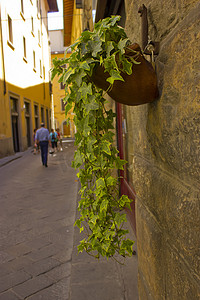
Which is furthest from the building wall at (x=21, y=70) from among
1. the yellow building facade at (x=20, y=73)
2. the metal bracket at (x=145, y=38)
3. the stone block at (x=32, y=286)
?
the metal bracket at (x=145, y=38)

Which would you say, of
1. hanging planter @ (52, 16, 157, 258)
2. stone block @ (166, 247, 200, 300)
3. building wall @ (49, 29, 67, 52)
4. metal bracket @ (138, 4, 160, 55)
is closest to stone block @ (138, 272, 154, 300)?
hanging planter @ (52, 16, 157, 258)

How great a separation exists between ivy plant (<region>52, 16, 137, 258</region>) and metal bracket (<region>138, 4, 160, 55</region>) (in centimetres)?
9

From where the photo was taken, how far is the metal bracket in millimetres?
1099

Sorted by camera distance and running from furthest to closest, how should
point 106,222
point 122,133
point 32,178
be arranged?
point 32,178 < point 122,133 < point 106,222

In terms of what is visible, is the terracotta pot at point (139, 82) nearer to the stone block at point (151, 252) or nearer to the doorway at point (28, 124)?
the stone block at point (151, 252)

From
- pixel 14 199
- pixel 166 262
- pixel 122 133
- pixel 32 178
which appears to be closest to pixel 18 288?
pixel 166 262

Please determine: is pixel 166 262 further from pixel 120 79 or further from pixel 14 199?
pixel 14 199

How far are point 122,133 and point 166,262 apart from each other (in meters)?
3.23

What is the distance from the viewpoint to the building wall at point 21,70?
12781 mm

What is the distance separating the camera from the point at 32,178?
752cm

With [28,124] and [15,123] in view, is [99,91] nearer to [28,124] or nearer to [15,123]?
[15,123]

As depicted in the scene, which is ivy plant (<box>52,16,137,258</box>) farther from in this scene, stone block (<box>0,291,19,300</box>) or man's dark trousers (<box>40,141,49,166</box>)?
man's dark trousers (<box>40,141,49,166</box>)

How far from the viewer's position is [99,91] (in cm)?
139

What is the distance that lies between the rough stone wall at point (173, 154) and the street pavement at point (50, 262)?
36.7 inches
